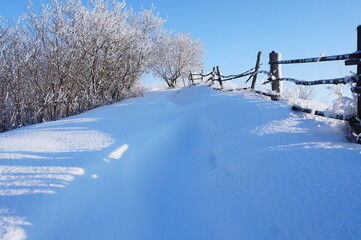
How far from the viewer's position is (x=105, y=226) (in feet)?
6.47

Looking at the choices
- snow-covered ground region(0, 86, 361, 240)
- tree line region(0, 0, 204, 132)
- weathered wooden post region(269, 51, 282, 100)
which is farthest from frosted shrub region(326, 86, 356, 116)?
tree line region(0, 0, 204, 132)

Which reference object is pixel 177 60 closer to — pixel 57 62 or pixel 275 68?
pixel 57 62

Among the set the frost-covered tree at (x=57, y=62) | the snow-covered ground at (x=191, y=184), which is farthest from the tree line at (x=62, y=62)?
the snow-covered ground at (x=191, y=184)

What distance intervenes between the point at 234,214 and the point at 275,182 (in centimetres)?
45

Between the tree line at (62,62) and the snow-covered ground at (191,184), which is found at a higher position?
the tree line at (62,62)

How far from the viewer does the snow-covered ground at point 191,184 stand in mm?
1579

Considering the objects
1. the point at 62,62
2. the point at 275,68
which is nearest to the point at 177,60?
the point at 62,62

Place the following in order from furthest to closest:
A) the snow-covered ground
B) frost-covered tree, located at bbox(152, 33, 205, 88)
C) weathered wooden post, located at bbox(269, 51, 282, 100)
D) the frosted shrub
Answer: frost-covered tree, located at bbox(152, 33, 205, 88) < weathered wooden post, located at bbox(269, 51, 282, 100) < the frosted shrub < the snow-covered ground

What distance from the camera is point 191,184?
2508mm

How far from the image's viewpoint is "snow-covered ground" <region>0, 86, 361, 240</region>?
158 cm

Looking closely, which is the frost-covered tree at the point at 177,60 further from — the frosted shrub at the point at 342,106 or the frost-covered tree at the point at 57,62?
the frosted shrub at the point at 342,106

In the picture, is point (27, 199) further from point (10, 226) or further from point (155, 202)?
point (155, 202)

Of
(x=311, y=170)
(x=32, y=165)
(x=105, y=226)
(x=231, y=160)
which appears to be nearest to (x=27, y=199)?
(x=32, y=165)

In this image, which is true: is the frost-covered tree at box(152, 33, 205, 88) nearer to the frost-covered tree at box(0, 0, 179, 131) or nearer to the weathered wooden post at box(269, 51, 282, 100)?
the frost-covered tree at box(0, 0, 179, 131)
